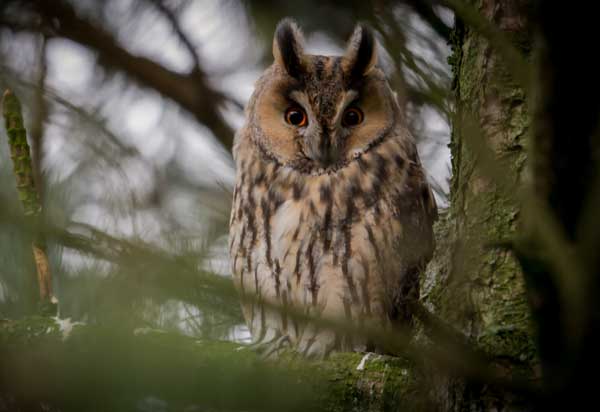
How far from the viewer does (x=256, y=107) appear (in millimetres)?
2479

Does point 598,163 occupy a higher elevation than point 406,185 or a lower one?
lower

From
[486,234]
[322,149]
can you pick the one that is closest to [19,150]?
[486,234]

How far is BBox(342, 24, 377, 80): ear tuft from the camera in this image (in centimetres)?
229

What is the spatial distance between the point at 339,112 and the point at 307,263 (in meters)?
0.50

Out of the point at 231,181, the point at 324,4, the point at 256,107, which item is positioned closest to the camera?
the point at 256,107

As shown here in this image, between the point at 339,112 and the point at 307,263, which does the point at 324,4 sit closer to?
the point at 339,112

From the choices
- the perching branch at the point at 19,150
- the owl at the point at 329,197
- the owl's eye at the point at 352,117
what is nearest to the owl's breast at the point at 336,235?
the owl at the point at 329,197

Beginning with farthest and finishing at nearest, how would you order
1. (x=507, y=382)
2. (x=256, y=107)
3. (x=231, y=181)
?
(x=231, y=181) → (x=256, y=107) → (x=507, y=382)

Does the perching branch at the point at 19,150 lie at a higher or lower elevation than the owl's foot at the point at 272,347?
higher

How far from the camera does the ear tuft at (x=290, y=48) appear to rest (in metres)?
2.30

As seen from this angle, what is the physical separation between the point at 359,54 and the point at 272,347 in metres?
1.04

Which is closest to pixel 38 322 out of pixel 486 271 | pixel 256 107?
pixel 486 271

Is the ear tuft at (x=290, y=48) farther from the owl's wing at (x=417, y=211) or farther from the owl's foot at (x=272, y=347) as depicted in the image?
the owl's foot at (x=272, y=347)

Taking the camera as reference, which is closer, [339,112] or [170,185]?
[339,112]
